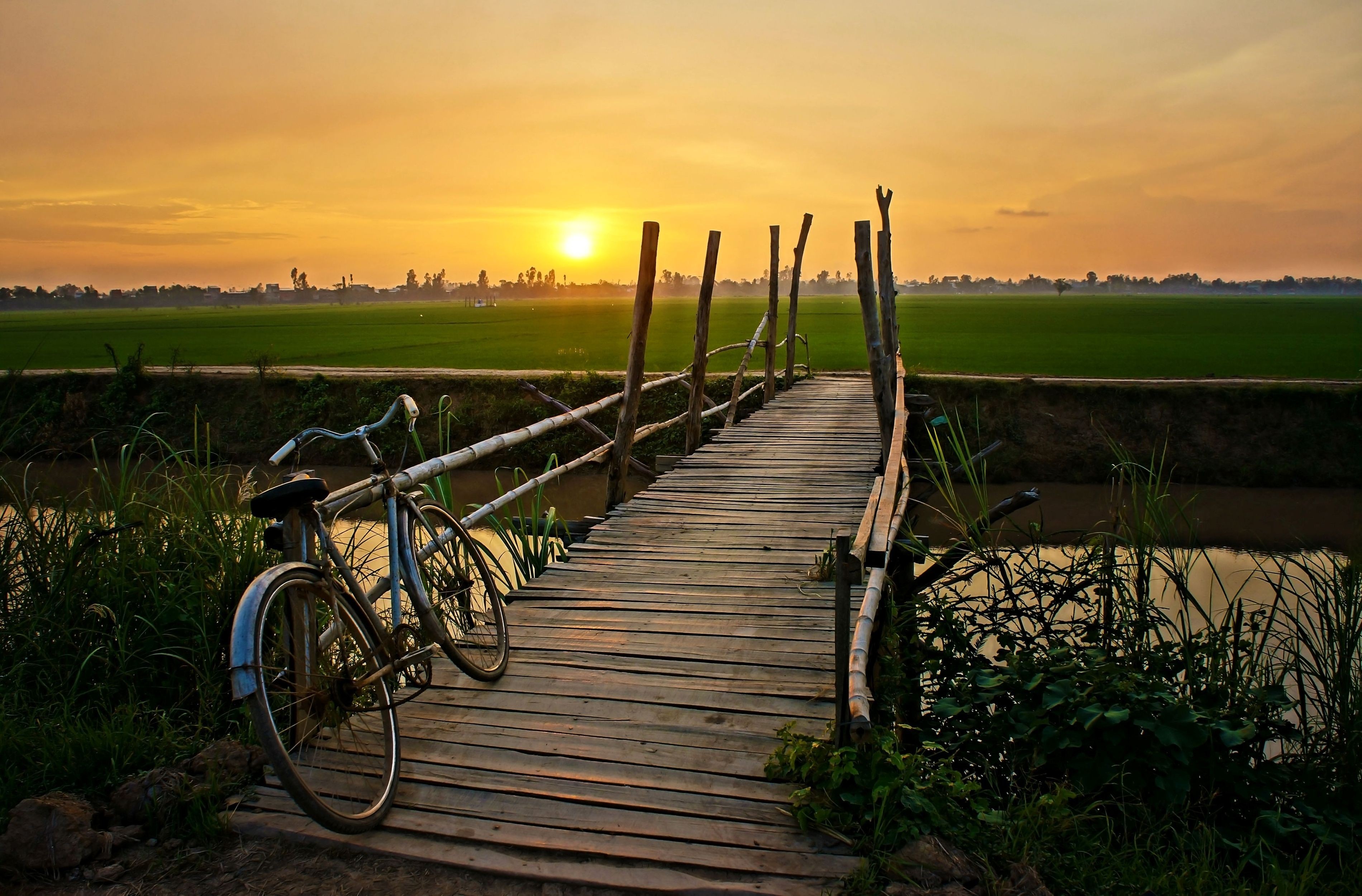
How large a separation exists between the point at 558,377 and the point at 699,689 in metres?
12.8

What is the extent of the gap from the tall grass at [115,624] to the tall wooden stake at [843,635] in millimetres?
2106

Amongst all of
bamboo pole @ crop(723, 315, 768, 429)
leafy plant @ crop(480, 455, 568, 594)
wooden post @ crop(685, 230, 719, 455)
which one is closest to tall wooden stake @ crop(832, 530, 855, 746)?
leafy plant @ crop(480, 455, 568, 594)

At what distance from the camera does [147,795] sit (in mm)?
2580

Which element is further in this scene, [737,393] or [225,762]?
[737,393]

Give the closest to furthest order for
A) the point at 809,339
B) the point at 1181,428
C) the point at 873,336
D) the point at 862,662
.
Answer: the point at 862,662
the point at 873,336
the point at 1181,428
the point at 809,339

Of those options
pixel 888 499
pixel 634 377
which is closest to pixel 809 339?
pixel 634 377

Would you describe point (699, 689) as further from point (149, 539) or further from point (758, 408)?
point (758, 408)

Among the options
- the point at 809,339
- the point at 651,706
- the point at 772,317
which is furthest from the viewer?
the point at 809,339

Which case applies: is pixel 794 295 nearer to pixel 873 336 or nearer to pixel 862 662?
pixel 873 336

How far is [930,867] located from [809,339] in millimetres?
30181

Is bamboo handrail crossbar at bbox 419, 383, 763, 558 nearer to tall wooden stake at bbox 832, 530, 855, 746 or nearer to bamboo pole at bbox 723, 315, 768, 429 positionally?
tall wooden stake at bbox 832, 530, 855, 746

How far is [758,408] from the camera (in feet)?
39.8

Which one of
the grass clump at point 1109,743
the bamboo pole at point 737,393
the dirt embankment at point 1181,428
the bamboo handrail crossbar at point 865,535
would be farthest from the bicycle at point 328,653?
the dirt embankment at point 1181,428

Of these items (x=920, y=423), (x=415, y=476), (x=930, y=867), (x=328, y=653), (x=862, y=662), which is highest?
(x=415, y=476)
